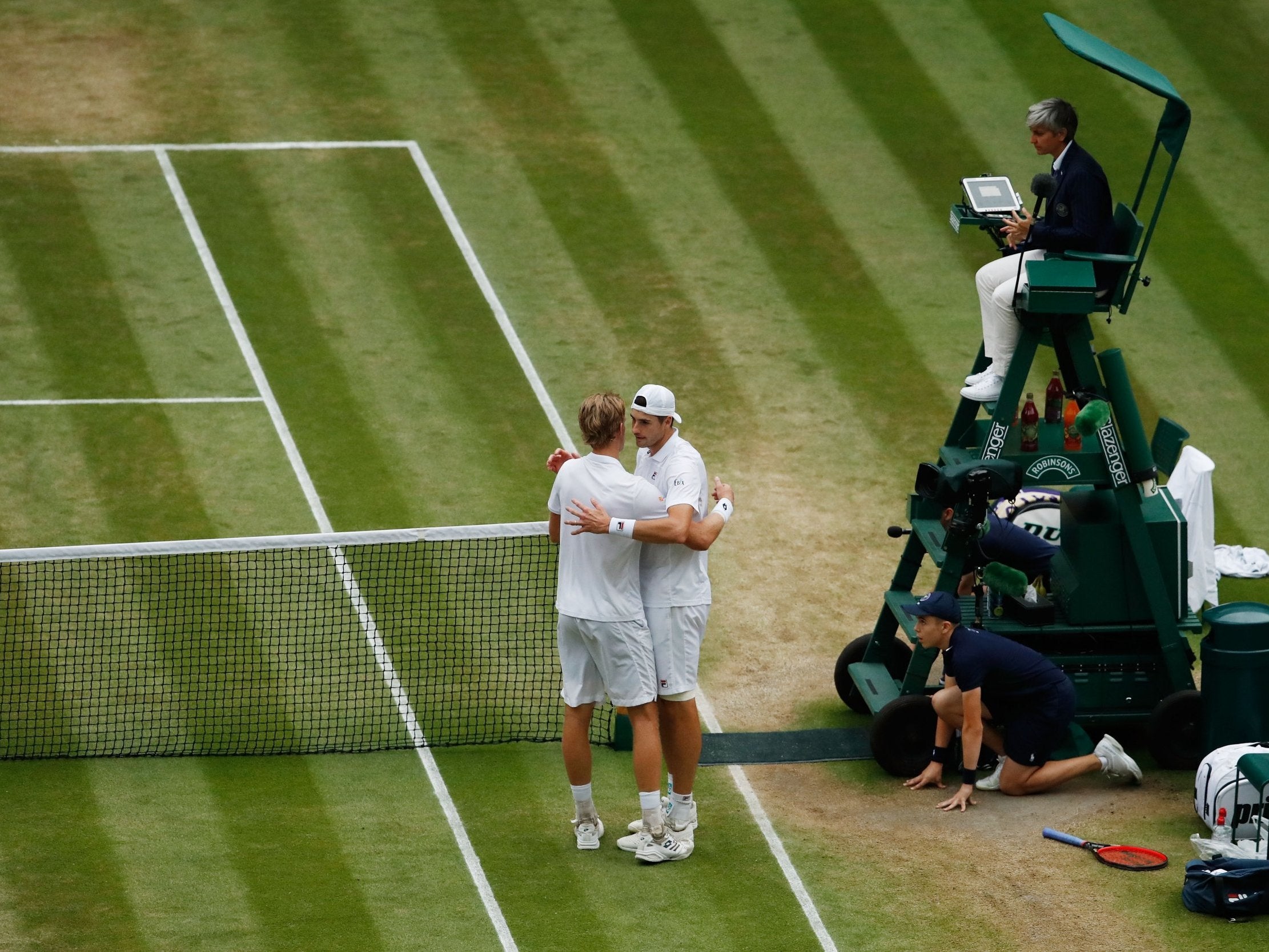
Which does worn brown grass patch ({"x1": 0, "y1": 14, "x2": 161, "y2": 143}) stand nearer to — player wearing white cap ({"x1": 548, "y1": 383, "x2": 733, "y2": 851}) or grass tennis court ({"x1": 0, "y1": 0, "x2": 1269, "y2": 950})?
grass tennis court ({"x1": 0, "y1": 0, "x2": 1269, "y2": 950})

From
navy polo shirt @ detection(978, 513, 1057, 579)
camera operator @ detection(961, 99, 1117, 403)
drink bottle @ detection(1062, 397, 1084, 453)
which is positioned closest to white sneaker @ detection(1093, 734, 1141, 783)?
navy polo shirt @ detection(978, 513, 1057, 579)

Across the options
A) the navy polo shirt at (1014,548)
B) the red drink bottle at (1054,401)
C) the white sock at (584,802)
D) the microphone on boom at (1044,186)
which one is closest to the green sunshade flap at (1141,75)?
the microphone on boom at (1044,186)

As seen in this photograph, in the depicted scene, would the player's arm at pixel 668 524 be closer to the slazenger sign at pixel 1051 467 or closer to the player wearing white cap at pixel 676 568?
the player wearing white cap at pixel 676 568

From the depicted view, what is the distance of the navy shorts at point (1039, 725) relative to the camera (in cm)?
1086

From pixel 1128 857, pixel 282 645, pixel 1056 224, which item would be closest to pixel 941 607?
pixel 1128 857

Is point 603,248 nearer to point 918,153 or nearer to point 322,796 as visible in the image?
point 918,153

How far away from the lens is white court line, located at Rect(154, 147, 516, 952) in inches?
399

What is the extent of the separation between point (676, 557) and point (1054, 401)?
2.83 m

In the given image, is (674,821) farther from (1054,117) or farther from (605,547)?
(1054,117)

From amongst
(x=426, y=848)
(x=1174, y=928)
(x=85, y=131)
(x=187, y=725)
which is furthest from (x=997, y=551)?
(x=85, y=131)

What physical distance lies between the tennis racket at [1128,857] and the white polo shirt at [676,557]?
8.31ft

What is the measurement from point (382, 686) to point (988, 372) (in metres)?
4.35

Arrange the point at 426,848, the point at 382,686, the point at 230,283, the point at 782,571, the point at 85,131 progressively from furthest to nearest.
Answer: the point at 85,131 → the point at 230,283 → the point at 782,571 → the point at 382,686 → the point at 426,848

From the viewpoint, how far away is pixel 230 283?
17719mm
